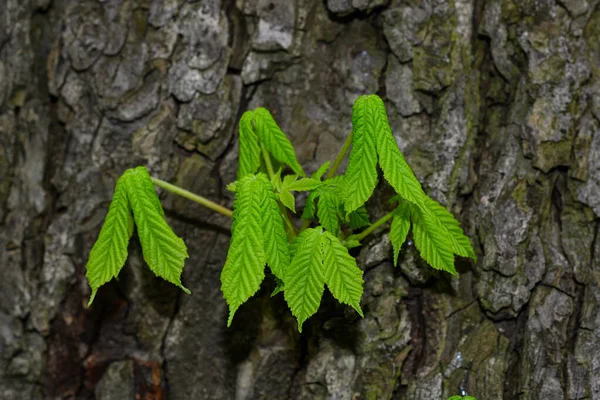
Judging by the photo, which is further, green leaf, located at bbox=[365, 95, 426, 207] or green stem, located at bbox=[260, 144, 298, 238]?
green stem, located at bbox=[260, 144, 298, 238]

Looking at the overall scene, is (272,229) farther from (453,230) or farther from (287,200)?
(453,230)

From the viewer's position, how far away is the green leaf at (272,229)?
155 cm

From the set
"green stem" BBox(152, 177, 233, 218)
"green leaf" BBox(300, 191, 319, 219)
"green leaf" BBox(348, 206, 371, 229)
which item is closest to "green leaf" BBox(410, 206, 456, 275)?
"green leaf" BBox(348, 206, 371, 229)

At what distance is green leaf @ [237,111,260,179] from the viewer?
1789 mm

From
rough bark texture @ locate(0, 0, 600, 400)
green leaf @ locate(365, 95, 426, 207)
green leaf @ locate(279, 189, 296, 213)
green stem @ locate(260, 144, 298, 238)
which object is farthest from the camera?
rough bark texture @ locate(0, 0, 600, 400)

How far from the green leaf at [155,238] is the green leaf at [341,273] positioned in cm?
A: 37

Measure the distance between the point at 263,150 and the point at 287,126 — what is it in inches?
8.7

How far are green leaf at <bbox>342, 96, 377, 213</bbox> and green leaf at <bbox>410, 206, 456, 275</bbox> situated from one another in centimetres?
22

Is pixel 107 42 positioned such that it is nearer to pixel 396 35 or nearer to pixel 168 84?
pixel 168 84

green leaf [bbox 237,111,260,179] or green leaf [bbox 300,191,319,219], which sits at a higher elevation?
green leaf [bbox 237,111,260,179]

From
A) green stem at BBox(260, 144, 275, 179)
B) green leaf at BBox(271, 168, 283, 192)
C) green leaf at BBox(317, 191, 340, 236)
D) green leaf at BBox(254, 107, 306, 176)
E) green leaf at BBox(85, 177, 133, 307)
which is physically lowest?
green leaf at BBox(85, 177, 133, 307)

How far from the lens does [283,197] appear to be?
166cm

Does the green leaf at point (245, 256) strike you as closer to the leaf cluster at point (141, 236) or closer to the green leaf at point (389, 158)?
the leaf cluster at point (141, 236)

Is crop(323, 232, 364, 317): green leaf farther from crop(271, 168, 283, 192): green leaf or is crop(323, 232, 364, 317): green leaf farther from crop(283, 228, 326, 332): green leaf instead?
crop(271, 168, 283, 192): green leaf
